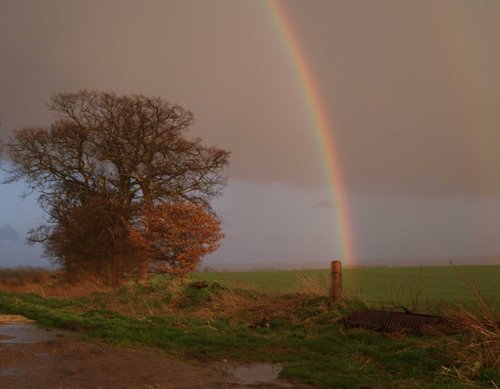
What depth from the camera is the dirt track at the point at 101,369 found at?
25.9 feet

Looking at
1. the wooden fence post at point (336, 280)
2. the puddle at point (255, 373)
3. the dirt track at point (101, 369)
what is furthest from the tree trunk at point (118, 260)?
the puddle at point (255, 373)

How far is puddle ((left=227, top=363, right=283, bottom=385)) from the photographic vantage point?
325 inches

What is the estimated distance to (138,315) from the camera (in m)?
16.1

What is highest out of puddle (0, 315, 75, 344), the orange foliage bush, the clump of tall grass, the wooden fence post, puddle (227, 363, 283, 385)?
the orange foliage bush

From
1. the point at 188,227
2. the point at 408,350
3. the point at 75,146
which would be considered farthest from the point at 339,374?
the point at 75,146

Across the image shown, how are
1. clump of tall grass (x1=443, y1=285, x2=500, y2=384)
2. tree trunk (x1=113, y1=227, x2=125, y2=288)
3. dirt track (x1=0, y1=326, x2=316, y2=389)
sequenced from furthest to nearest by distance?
tree trunk (x1=113, y1=227, x2=125, y2=288) → clump of tall grass (x1=443, y1=285, x2=500, y2=384) → dirt track (x1=0, y1=326, x2=316, y2=389)

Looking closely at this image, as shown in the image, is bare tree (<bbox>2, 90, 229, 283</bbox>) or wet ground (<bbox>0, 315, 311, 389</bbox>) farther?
bare tree (<bbox>2, 90, 229, 283</bbox>)

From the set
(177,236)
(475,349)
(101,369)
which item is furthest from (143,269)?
(475,349)

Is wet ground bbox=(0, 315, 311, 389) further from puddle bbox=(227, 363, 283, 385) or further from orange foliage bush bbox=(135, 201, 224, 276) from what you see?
orange foliage bush bbox=(135, 201, 224, 276)

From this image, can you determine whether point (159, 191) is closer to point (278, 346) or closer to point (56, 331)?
point (56, 331)

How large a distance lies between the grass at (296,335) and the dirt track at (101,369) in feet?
2.66

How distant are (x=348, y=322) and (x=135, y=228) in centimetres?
1868

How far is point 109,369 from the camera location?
8.90 meters

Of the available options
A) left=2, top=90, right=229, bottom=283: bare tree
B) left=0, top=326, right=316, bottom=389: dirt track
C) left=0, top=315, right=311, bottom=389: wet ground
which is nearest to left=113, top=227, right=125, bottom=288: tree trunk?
left=2, top=90, right=229, bottom=283: bare tree
